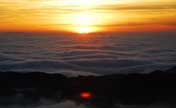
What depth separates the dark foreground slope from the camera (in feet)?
71.5

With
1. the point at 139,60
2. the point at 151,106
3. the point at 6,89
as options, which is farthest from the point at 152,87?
the point at 139,60

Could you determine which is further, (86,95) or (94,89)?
(94,89)

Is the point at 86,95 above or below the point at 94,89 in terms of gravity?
below

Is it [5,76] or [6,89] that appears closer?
[6,89]

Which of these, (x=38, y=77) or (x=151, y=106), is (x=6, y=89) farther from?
(x=151, y=106)

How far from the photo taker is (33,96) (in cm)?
2223

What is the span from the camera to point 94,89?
23000 millimetres

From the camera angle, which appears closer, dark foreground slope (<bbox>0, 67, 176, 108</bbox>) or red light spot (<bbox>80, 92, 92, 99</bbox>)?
Answer: dark foreground slope (<bbox>0, 67, 176, 108</bbox>)

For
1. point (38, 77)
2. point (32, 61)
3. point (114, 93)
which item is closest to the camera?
point (114, 93)

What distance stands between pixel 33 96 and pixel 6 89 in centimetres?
176

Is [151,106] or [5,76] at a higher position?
[5,76]

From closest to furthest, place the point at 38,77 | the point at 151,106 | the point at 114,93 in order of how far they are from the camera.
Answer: the point at 151,106 < the point at 114,93 < the point at 38,77

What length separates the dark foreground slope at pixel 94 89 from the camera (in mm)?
21781

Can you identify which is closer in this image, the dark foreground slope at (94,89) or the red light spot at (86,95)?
the dark foreground slope at (94,89)
